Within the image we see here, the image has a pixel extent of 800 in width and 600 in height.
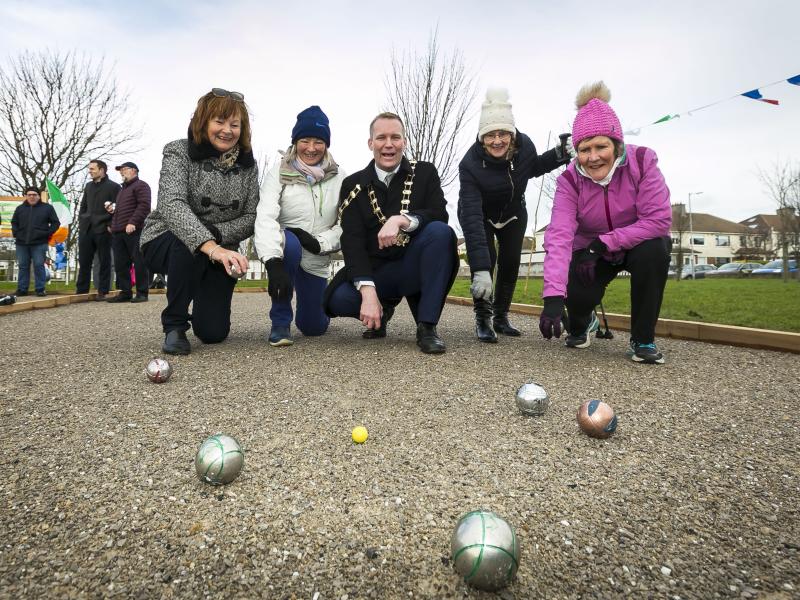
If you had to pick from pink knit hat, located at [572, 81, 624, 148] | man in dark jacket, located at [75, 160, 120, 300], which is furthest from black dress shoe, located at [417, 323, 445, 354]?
man in dark jacket, located at [75, 160, 120, 300]

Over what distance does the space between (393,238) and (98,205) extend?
278 inches

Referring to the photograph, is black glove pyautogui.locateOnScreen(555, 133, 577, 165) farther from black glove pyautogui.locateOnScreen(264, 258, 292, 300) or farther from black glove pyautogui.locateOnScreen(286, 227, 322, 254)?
black glove pyautogui.locateOnScreen(264, 258, 292, 300)

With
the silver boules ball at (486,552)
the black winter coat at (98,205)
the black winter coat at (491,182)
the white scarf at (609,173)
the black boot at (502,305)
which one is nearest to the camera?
the silver boules ball at (486,552)

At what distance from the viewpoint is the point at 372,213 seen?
4082 millimetres

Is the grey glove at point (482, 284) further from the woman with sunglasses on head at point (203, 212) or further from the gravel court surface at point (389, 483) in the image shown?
the woman with sunglasses on head at point (203, 212)

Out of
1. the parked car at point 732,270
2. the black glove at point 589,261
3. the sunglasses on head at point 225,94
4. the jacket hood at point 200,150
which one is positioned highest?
the sunglasses on head at point 225,94

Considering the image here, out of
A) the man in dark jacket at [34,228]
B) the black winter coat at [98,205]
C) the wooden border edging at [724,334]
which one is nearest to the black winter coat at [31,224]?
the man in dark jacket at [34,228]

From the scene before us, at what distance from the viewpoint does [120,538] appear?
1421mm

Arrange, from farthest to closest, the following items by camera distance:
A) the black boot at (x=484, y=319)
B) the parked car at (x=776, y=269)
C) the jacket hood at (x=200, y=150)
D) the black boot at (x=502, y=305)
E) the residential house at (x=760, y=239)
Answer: the residential house at (x=760, y=239) → the parked car at (x=776, y=269) → the black boot at (x=502, y=305) → the black boot at (x=484, y=319) → the jacket hood at (x=200, y=150)

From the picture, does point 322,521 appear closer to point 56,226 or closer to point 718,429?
point 718,429

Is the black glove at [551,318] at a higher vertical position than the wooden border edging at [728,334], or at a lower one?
higher

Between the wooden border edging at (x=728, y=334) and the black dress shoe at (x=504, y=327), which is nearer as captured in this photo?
the wooden border edging at (x=728, y=334)

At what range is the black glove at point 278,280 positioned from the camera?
3717mm

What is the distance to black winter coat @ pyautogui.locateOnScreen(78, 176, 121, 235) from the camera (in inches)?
340
